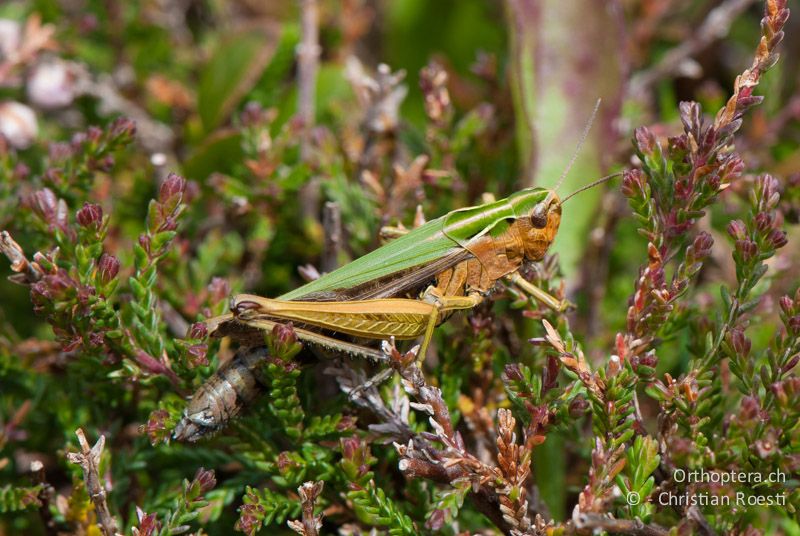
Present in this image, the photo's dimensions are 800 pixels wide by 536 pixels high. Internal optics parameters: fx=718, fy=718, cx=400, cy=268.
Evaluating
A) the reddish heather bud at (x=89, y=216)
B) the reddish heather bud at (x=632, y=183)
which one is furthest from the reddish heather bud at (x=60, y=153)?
the reddish heather bud at (x=632, y=183)

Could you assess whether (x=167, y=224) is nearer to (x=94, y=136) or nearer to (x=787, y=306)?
(x=94, y=136)

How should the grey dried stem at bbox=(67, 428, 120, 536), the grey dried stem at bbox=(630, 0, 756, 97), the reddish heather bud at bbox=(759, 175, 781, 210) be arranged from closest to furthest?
the grey dried stem at bbox=(67, 428, 120, 536) < the reddish heather bud at bbox=(759, 175, 781, 210) < the grey dried stem at bbox=(630, 0, 756, 97)

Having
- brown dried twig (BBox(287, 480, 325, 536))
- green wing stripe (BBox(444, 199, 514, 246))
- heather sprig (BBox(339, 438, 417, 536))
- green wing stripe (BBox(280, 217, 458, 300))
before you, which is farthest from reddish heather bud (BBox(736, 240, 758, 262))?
brown dried twig (BBox(287, 480, 325, 536))

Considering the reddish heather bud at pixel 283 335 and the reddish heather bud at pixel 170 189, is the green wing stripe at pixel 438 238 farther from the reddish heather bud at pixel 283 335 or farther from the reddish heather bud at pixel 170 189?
the reddish heather bud at pixel 170 189

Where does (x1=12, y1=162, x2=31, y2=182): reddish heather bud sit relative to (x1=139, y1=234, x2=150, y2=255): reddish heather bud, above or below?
above

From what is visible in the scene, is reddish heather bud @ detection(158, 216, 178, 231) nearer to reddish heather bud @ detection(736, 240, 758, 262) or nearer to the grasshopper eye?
the grasshopper eye

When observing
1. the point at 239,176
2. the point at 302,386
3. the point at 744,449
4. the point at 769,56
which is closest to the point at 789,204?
the point at 769,56
